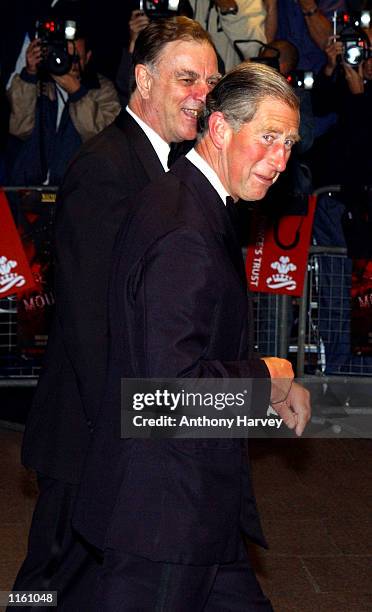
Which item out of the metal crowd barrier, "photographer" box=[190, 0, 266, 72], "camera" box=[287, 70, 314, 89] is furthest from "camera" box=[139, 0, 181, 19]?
the metal crowd barrier

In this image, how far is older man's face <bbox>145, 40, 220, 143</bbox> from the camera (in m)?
3.93

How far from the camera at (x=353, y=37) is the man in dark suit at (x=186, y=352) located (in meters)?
5.54

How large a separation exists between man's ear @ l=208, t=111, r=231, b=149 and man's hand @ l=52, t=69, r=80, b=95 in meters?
5.59

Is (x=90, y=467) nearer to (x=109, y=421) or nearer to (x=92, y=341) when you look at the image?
(x=109, y=421)

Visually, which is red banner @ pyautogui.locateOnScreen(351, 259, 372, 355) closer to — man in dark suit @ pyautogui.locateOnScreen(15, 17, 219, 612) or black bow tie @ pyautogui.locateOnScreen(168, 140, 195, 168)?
black bow tie @ pyautogui.locateOnScreen(168, 140, 195, 168)

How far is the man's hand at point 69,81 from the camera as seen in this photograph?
841 cm

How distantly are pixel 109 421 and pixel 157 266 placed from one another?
0.47 m

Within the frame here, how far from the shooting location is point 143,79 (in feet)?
13.0

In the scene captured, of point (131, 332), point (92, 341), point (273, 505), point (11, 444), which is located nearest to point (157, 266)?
point (131, 332)

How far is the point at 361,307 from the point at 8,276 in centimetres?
249

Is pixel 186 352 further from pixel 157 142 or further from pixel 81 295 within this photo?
pixel 157 142

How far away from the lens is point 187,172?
302cm

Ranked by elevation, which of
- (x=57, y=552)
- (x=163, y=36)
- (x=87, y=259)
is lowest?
(x=57, y=552)

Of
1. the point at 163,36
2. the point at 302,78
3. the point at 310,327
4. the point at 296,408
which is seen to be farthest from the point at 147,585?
the point at 302,78
